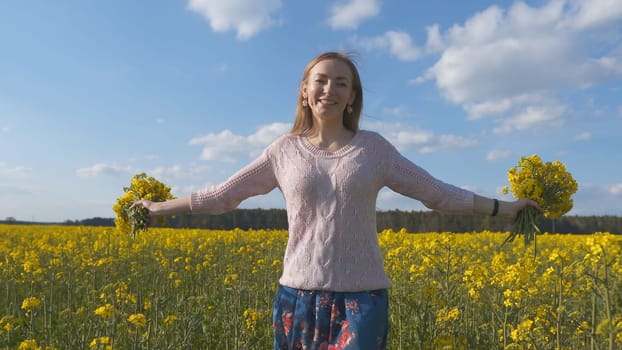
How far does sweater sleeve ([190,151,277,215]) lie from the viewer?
2.68m

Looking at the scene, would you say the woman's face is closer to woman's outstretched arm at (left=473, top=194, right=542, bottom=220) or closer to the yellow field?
woman's outstretched arm at (left=473, top=194, right=542, bottom=220)

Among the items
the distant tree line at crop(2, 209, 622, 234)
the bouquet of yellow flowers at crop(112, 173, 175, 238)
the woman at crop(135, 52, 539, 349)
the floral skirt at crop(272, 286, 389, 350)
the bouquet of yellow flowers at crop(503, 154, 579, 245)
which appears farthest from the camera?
the distant tree line at crop(2, 209, 622, 234)

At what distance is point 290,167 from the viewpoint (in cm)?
252

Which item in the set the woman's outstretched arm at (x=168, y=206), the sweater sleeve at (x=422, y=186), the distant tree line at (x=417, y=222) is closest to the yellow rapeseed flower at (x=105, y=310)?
the woman's outstretched arm at (x=168, y=206)

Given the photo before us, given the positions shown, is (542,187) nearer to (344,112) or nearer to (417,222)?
(344,112)

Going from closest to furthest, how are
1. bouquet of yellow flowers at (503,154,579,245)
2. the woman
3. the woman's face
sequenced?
the woman, the woman's face, bouquet of yellow flowers at (503,154,579,245)

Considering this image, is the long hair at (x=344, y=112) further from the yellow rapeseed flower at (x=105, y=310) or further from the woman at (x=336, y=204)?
the yellow rapeseed flower at (x=105, y=310)

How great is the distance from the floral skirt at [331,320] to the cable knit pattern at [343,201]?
0.17 ft

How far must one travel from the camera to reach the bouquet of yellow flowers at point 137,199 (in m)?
2.93

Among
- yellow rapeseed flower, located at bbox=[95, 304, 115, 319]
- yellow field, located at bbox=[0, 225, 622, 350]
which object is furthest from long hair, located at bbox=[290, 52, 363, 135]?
yellow rapeseed flower, located at bbox=[95, 304, 115, 319]

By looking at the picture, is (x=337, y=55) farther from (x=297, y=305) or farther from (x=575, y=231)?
(x=575, y=231)

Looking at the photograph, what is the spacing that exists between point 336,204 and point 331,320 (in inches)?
20.2

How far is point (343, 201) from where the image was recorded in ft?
7.75

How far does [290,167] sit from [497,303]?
7.71 feet
